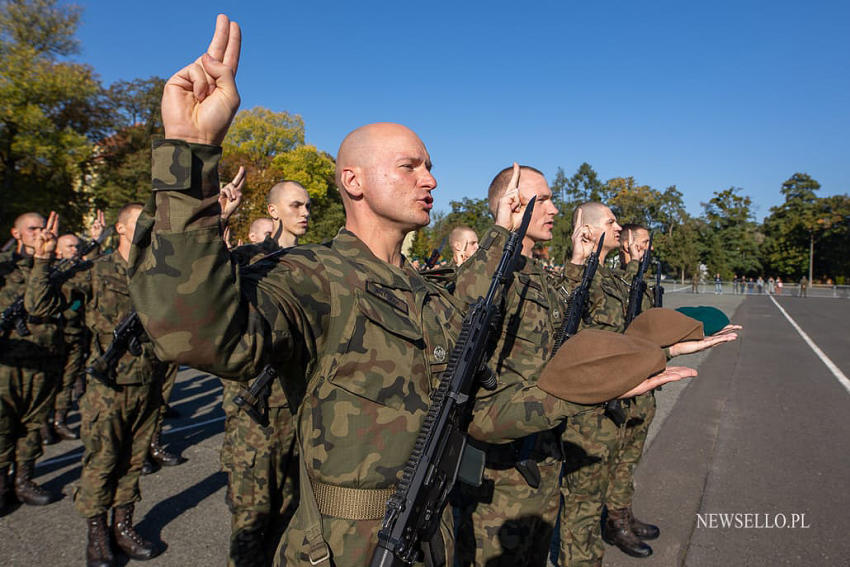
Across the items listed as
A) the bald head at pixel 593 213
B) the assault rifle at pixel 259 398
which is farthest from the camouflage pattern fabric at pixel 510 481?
the bald head at pixel 593 213

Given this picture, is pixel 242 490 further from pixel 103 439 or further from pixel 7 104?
pixel 7 104

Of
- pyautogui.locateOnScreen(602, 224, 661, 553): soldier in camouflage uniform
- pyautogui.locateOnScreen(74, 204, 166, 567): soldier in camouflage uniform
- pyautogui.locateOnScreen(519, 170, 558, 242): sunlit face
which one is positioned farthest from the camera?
pyautogui.locateOnScreen(602, 224, 661, 553): soldier in camouflage uniform

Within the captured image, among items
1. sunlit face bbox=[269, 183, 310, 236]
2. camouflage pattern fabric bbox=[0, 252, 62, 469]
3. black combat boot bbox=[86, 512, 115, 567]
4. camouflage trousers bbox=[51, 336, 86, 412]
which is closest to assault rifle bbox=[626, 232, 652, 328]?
sunlit face bbox=[269, 183, 310, 236]

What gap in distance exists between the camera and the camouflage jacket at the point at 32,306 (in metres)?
4.34

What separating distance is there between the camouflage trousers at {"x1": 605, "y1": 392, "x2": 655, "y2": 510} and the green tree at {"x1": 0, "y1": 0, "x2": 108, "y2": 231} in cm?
2584

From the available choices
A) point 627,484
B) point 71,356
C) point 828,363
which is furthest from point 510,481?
point 828,363

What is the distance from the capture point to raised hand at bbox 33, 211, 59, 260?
4.21m

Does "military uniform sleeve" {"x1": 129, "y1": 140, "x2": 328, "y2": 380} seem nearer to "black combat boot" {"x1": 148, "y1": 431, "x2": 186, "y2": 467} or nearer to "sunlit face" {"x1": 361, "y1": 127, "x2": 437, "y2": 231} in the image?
"sunlit face" {"x1": 361, "y1": 127, "x2": 437, "y2": 231}

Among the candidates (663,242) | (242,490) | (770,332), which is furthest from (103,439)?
(663,242)

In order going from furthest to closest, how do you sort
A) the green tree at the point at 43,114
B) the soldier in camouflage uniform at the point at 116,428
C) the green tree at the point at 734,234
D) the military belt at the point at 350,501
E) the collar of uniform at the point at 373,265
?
the green tree at the point at 734,234 → the green tree at the point at 43,114 → the soldier in camouflage uniform at the point at 116,428 → the collar of uniform at the point at 373,265 → the military belt at the point at 350,501

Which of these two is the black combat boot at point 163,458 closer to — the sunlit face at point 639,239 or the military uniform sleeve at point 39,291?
the military uniform sleeve at point 39,291

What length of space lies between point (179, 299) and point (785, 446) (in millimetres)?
7424

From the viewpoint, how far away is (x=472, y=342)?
1.79 meters

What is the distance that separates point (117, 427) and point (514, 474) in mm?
2973
